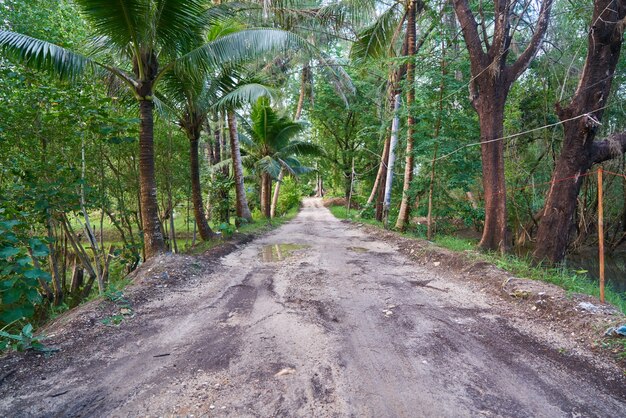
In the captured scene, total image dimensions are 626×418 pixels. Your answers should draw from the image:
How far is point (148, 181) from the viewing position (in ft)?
19.1

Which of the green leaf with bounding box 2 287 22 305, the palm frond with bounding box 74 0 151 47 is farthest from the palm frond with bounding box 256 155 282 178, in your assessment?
the green leaf with bounding box 2 287 22 305

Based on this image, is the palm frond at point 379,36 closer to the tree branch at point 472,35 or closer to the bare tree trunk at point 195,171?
the tree branch at point 472,35

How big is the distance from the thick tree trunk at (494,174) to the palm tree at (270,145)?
337 inches

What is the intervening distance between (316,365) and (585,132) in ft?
20.9

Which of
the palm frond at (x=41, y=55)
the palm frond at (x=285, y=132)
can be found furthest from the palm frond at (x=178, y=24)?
the palm frond at (x=285, y=132)

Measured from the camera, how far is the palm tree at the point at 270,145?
45.4ft

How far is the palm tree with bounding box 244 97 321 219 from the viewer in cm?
1384

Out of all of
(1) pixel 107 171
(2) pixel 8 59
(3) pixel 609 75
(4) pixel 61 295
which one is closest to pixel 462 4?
(3) pixel 609 75

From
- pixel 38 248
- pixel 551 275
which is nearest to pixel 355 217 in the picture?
pixel 551 275

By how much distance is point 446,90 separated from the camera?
321 inches

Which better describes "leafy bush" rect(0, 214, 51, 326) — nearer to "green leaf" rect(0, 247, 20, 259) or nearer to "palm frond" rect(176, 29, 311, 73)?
"green leaf" rect(0, 247, 20, 259)

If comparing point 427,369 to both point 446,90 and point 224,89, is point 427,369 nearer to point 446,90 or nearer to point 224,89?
point 446,90

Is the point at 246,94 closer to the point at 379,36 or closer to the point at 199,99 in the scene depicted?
the point at 199,99

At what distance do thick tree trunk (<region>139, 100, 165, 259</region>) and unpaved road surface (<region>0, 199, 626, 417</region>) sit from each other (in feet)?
6.04
